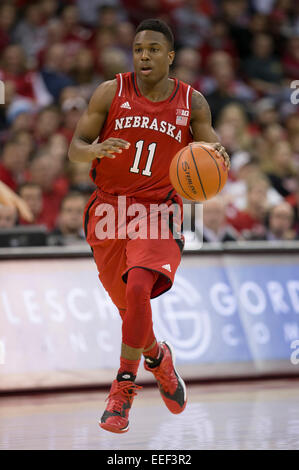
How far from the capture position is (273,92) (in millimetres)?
13672

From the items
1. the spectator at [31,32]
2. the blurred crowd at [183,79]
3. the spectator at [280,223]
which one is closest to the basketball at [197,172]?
the blurred crowd at [183,79]

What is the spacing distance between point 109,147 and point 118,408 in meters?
1.61

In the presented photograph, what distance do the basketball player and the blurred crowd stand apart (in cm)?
313

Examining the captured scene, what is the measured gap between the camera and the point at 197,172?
5.19 m

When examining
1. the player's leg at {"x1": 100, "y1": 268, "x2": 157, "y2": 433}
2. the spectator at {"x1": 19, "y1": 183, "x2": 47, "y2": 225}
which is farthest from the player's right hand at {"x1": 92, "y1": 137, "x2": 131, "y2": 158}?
the spectator at {"x1": 19, "y1": 183, "x2": 47, "y2": 225}

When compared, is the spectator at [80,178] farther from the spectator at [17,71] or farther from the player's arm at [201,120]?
the player's arm at [201,120]

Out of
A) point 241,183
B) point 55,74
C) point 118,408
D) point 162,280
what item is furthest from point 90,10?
point 118,408

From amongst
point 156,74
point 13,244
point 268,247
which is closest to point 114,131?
point 156,74

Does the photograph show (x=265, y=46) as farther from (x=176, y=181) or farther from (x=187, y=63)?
(x=176, y=181)

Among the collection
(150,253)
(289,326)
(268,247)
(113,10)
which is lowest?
(289,326)

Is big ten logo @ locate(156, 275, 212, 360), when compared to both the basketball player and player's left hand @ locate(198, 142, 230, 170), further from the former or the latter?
player's left hand @ locate(198, 142, 230, 170)

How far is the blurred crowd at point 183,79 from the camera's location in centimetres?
984

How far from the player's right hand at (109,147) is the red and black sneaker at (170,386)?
160 cm
